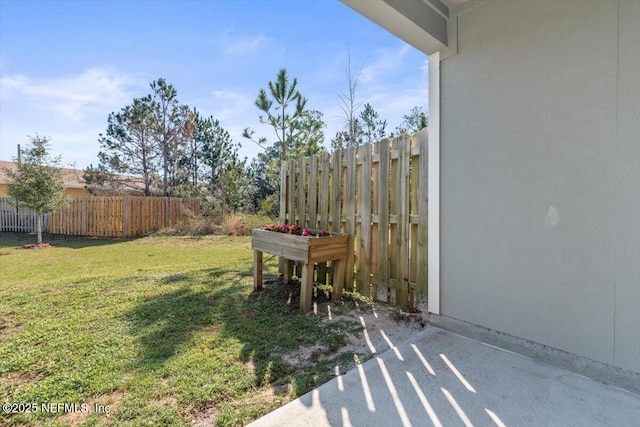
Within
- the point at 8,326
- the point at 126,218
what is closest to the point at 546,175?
the point at 8,326

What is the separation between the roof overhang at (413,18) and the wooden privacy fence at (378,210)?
2.59 ft

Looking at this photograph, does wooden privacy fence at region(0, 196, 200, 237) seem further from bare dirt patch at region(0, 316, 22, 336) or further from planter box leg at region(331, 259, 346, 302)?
planter box leg at region(331, 259, 346, 302)

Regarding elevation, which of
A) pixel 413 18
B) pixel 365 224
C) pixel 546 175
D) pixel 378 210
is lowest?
pixel 365 224

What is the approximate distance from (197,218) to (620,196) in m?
12.0

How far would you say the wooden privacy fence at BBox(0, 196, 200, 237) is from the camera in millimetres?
10578

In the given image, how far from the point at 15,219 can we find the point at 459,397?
16.4 m

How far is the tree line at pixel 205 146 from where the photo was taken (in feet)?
33.1

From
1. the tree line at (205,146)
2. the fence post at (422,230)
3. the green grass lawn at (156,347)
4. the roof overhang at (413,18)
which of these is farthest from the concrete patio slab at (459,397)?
the tree line at (205,146)

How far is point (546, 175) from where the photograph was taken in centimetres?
203

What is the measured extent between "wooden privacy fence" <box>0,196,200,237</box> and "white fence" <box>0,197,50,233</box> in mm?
51

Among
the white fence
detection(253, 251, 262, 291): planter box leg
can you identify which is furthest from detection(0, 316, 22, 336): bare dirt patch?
the white fence

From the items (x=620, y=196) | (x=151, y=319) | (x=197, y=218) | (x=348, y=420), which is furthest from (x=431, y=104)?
(x=197, y=218)

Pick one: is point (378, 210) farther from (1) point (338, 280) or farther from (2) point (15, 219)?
(2) point (15, 219)

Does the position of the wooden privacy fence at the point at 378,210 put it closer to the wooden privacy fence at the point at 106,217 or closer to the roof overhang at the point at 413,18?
the roof overhang at the point at 413,18
